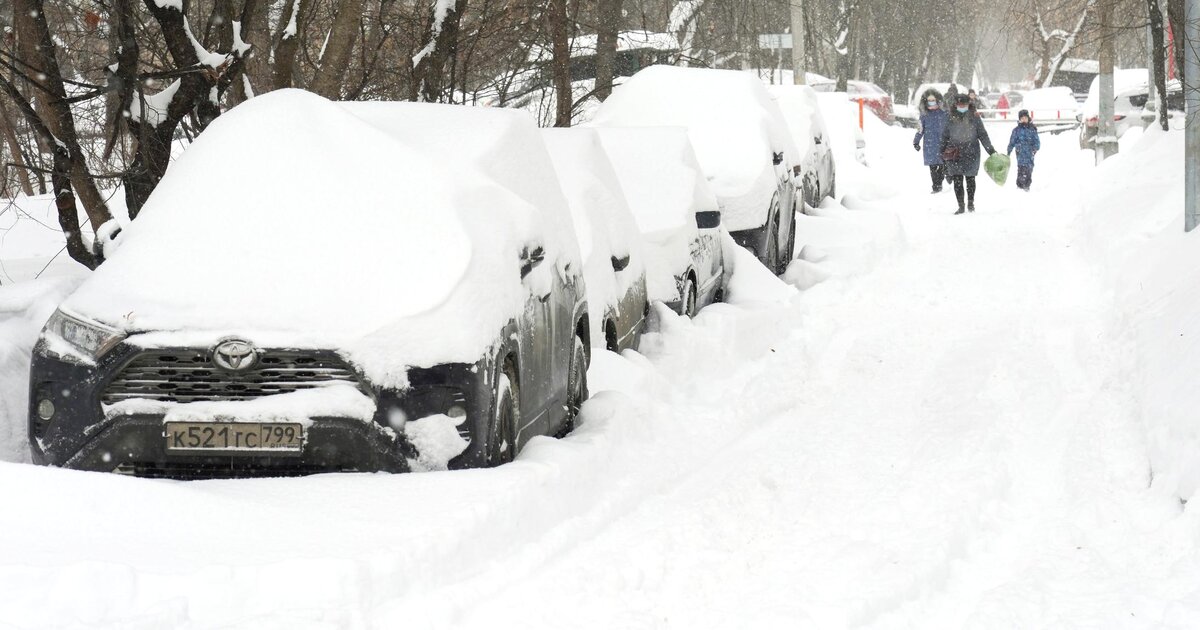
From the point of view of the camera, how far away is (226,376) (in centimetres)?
549

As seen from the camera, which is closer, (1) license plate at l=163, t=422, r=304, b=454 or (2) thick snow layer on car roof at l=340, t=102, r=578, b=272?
(1) license plate at l=163, t=422, r=304, b=454

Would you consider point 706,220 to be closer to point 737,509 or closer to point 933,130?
point 737,509

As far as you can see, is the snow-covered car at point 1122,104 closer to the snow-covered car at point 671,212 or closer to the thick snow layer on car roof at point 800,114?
the thick snow layer on car roof at point 800,114

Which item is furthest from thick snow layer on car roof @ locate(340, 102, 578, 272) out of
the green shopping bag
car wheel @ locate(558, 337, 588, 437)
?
the green shopping bag

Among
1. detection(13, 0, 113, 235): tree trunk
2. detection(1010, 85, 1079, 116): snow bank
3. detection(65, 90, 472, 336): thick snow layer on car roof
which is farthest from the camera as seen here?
detection(1010, 85, 1079, 116): snow bank

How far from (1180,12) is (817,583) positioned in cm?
1277

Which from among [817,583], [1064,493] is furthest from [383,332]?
[1064,493]

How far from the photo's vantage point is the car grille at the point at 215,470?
555 cm

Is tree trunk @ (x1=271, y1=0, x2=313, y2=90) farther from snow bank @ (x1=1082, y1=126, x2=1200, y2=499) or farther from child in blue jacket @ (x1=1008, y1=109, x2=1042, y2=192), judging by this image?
child in blue jacket @ (x1=1008, y1=109, x2=1042, y2=192)

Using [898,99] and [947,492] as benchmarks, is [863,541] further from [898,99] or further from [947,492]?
[898,99]

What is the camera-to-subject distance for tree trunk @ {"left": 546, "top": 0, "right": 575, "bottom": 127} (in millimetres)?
15188

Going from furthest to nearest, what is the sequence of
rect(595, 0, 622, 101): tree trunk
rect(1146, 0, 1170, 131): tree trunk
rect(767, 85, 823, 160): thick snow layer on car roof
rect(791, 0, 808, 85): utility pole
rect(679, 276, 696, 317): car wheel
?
rect(791, 0, 808, 85): utility pole → rect(767, 85, 823, 160): thick snow layer on car roof → rect(595, 0, 622, 101): tree trunk → rect(1146, 0, 1170, 131): tree trunk → rect(679, 276, 696, 317): car wheel

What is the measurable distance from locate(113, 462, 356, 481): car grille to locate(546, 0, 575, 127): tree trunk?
33.3ft

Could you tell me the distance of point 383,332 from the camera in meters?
5.52
